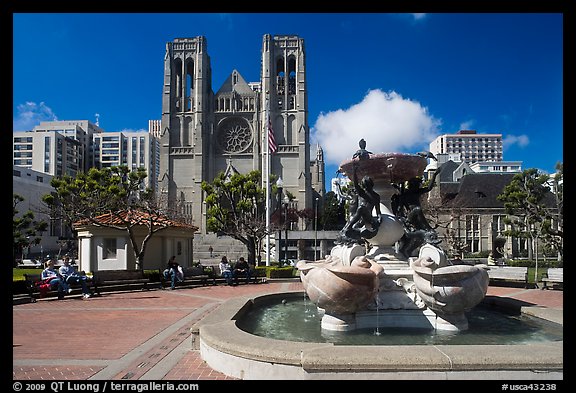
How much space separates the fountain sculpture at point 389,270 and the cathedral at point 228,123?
5875 cm

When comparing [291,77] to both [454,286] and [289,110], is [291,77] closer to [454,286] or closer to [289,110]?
[289,110]

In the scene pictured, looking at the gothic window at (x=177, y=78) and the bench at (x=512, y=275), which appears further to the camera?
the gothic window at (x=177, y=78)

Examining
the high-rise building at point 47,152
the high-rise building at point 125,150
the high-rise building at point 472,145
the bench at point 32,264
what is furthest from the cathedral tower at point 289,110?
the high-rise building at point 472,145

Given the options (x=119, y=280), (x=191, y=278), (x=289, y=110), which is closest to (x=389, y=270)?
(x=119, y=280)

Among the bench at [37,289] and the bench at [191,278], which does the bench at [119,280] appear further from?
the bench at [191,278]

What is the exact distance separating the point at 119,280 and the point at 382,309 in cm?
1286

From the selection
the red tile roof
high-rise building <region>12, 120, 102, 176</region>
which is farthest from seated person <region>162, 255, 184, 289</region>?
high-rise building <region>12, 120, 102, 176</region>

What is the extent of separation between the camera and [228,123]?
75000 millimetres

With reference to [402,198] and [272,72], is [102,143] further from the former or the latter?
[402,198]

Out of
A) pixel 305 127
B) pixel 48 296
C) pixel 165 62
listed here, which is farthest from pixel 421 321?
pixel 165 62

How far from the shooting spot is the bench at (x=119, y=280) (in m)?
16.1

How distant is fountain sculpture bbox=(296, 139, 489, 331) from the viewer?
7.63 meters

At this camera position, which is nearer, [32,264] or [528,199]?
[528,199]
